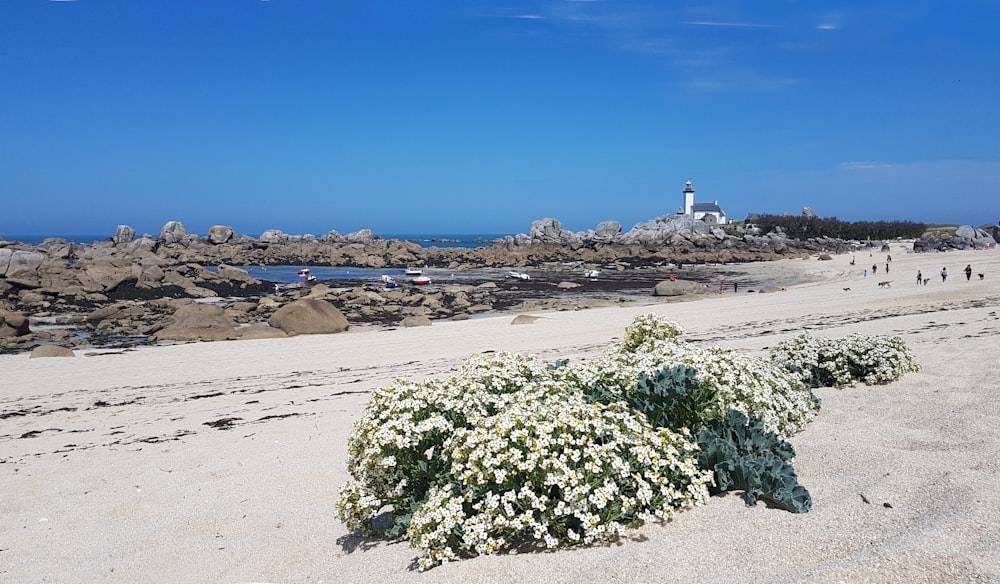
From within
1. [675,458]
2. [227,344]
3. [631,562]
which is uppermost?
[675,458]

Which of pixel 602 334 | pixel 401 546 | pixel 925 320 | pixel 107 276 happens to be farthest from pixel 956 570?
pixel 107 276

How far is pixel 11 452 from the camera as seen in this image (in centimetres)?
893

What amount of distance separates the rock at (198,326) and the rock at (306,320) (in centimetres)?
164

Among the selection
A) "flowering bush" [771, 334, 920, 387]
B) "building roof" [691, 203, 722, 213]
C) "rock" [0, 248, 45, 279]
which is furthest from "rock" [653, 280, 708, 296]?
"building roof" [691, 203, 722, 213]

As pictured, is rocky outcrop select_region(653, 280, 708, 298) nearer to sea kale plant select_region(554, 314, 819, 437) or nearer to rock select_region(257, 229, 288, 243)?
sea kale plant select_region(554, 314, 819, 437)

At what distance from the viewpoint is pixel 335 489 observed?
20.4 feet

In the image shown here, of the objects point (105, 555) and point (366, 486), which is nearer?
point (366, 486)

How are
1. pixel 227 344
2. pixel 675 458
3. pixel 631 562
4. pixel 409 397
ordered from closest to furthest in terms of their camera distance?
pixel 631 562
pixel 675 458
pixel 409 397
pixel 227 344

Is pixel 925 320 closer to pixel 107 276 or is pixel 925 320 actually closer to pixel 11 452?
pixel 11 452

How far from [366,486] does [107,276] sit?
38506 millimetres

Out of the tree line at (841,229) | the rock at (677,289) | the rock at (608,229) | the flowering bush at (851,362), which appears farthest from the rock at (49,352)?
the tree line at (841,229)

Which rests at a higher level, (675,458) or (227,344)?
(675,458)

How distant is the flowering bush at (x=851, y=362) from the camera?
299 inches

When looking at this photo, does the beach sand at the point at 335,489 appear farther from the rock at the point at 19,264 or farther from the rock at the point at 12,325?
the rock at the point at 19,264
